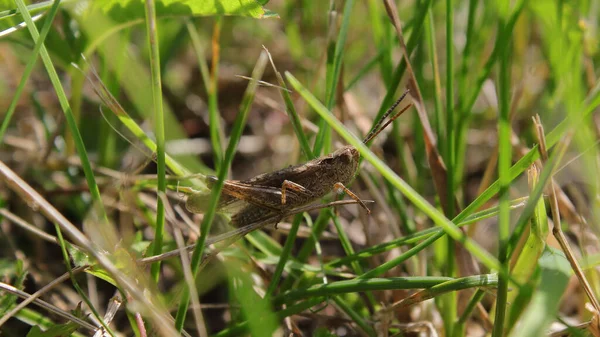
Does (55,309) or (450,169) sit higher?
(450,169)

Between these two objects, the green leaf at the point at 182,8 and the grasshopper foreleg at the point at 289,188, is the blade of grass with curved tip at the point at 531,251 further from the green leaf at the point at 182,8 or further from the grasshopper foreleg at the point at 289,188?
the green leaf at the point at 182,8

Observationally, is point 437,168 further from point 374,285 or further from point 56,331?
point 56,331

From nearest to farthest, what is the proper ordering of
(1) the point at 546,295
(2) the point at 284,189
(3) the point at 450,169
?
(1) the point at 546,295
(3) the point at 450,169
(2) the point at 284,189

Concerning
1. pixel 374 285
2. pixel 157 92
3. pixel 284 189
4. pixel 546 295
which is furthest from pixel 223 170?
pixel 546 295

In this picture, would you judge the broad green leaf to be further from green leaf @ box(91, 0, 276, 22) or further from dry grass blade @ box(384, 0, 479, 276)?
green leaf @ box(91, 0, 276, 22)

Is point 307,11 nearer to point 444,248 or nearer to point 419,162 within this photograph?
point 419,162

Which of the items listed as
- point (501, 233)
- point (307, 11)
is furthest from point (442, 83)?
point (501, 233)

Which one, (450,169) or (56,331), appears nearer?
(56,331)

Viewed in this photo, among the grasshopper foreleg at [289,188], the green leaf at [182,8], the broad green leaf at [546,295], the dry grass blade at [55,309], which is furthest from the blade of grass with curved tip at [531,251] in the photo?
the dry grass blade at [55,309]
